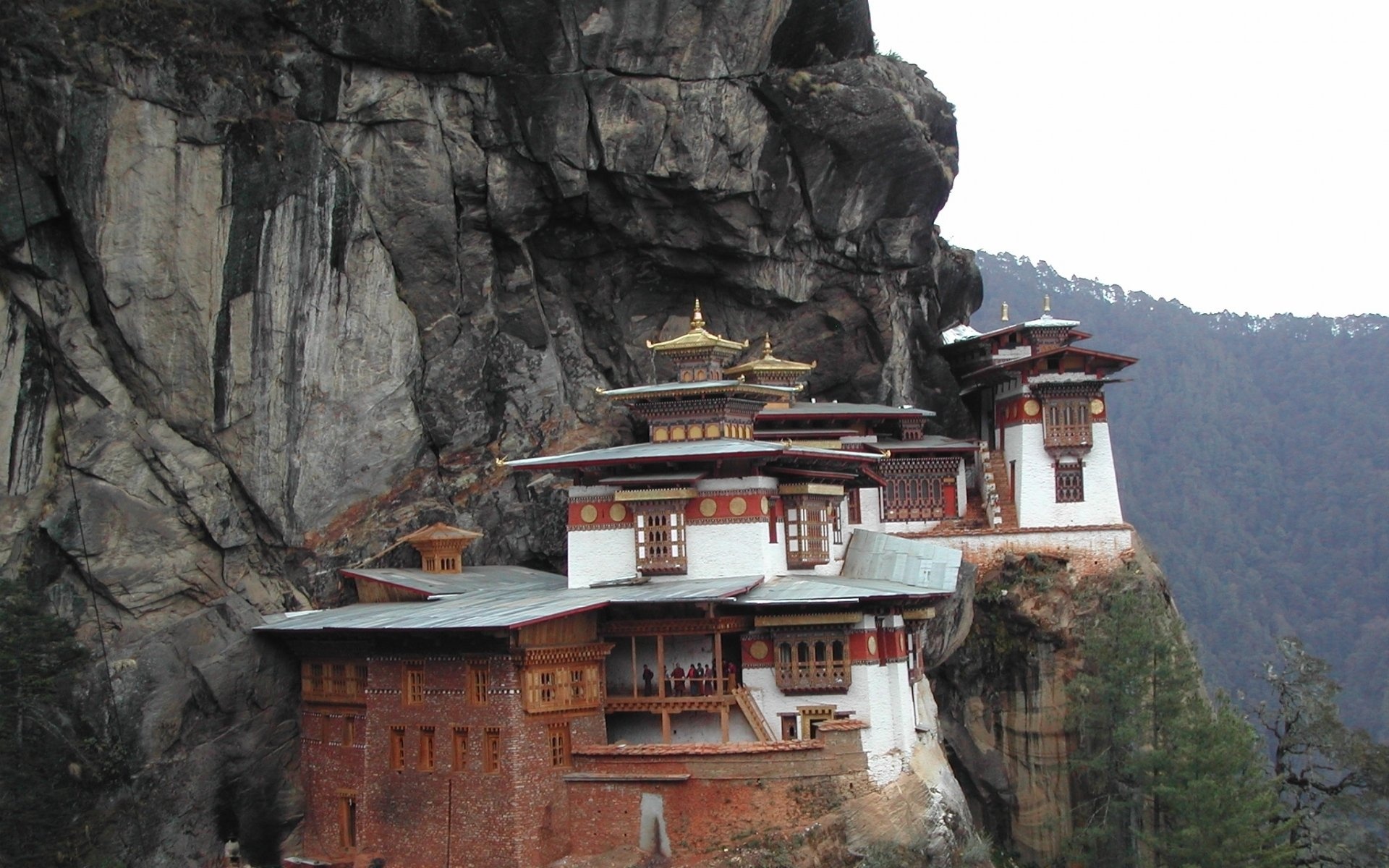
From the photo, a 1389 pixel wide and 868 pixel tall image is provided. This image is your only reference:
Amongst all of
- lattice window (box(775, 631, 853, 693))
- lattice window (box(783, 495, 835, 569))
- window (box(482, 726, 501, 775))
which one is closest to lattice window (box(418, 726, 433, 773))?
window (box(482, 726, 501, 775))

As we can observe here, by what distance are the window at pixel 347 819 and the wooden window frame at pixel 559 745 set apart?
175 inches

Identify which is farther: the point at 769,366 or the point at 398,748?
the point at 769,366

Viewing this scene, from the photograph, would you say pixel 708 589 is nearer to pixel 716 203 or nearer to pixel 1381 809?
pixel 716 203

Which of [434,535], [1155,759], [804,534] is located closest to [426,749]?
[434,535]

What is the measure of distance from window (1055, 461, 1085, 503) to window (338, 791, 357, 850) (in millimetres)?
21223

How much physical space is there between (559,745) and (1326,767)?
67.4 feet

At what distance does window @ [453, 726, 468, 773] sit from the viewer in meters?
32.3

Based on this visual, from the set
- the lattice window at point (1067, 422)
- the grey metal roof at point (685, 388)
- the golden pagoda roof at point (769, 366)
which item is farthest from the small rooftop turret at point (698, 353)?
the lattice window at point (1067, 422)

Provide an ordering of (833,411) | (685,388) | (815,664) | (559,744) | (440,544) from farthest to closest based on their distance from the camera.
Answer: (833,411)
(440,544)
(685,388)
(815,664)
(559,744)

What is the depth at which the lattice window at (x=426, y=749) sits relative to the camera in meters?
32.8

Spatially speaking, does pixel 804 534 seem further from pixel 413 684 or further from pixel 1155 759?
pixel 413 684

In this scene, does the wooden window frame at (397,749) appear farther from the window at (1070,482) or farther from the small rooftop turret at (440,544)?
the window at (1070,482)

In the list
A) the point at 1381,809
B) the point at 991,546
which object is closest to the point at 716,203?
the point at 991,546

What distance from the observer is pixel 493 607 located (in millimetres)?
33469
